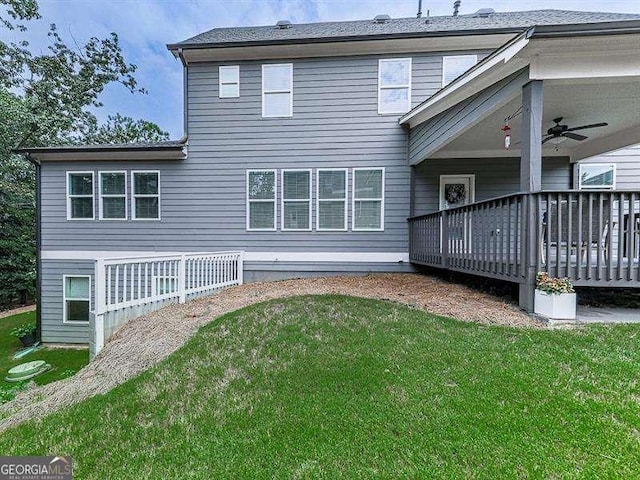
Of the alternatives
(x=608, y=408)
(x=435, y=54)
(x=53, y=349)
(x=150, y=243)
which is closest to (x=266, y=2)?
(x=435, y=54)

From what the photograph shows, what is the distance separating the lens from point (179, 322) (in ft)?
13.8

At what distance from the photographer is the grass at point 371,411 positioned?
1.73m

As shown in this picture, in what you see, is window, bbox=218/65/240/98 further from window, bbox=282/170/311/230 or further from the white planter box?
the white planter box

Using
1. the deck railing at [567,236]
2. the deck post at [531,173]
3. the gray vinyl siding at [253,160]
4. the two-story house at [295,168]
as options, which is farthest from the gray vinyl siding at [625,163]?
the deck post at [531,173]

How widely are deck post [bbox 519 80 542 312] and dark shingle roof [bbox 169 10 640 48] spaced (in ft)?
13.8

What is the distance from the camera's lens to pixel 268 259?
7848 millimetres

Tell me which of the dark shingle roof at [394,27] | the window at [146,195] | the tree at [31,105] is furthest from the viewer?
the tree at [31,105]

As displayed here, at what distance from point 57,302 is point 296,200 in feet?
23.3

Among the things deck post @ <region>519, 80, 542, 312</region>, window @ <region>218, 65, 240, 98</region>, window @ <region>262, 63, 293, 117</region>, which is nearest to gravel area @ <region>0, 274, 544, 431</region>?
deck post @ <region>519, 80, 542, 312</region>

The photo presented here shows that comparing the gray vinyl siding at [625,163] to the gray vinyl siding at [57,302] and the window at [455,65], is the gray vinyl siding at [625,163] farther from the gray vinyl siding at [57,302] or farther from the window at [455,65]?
the gray vinyl siding at [57,302]

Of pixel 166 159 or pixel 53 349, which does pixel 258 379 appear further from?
pixel 53 349

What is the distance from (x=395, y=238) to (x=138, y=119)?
24.4 meters

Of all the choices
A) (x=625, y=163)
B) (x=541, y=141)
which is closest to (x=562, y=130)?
(x=541, y=141)

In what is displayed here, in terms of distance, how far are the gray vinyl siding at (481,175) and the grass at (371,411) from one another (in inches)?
194
